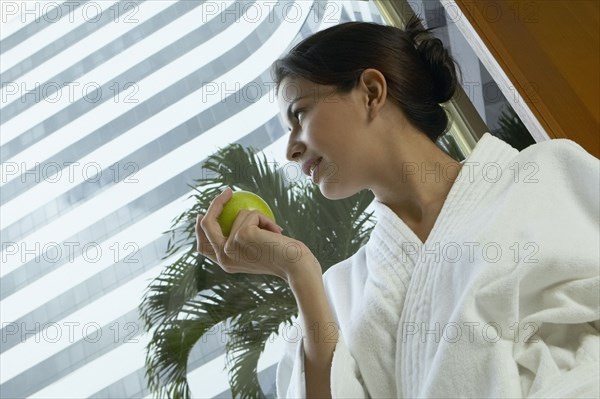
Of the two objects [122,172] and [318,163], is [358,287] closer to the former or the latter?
[318,163]

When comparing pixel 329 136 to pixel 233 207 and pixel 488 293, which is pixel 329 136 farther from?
pixel 488 293

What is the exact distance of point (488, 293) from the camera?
0.80 metres

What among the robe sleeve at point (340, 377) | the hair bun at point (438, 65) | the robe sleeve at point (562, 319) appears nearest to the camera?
the robe sleeve at point (562, 319)

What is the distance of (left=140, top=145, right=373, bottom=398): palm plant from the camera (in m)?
1.97

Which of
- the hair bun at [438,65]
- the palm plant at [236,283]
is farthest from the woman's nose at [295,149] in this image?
the palm plant at [236,283]

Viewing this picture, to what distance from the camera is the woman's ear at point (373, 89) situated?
1.05 m

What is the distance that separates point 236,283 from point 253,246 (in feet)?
4.18

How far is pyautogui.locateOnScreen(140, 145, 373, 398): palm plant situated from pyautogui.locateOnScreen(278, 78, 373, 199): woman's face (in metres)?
1.05

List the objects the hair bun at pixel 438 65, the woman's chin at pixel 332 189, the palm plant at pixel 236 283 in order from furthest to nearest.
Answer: the palm plant at pixel 236 283, the hair bun at pixel 438 65, the woman's chin at pixel 332 189

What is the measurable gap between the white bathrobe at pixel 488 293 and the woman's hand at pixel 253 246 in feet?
0.31

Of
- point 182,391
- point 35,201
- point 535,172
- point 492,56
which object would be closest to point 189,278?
point 182,391

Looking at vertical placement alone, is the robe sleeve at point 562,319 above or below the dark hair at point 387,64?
below

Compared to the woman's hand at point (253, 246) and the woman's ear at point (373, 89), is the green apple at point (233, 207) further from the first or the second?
the woman's ear at point (373, 89)

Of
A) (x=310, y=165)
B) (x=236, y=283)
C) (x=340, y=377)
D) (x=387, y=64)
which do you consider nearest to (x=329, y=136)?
(x=310, y=165)
